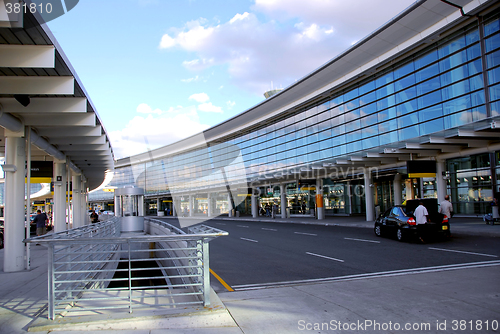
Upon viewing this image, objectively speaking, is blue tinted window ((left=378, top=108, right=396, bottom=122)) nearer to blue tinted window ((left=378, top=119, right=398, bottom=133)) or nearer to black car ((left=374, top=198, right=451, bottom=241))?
blue tinted window ((left=378, top=119, right=398, bottom=133))

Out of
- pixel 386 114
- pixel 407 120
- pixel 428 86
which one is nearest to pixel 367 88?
pixel 386 114

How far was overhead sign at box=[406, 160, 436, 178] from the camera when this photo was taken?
21031 mm

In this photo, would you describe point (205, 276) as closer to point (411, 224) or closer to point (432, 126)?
point (411, 224)

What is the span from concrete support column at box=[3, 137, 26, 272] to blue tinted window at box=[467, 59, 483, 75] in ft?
78.7

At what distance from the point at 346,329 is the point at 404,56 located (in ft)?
84.4

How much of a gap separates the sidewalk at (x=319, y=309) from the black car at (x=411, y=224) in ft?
19.6

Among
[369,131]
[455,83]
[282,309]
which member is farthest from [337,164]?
[282,309]

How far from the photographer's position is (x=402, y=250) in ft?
40.3

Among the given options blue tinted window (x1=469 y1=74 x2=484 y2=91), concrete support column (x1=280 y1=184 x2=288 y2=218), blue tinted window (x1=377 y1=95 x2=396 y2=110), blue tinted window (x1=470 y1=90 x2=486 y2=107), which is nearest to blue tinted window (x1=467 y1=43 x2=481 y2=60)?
blue tinted window (x1=469 y1=74 x2=484 y2=91)

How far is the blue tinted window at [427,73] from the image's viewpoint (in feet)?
80.0

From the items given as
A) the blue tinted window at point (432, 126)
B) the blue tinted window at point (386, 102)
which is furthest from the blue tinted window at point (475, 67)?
the blue tinted window at point (386, 102)

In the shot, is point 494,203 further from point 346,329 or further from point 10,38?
point 10,38

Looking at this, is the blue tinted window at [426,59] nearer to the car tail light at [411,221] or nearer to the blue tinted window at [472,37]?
the blue tinted window at [472,37]

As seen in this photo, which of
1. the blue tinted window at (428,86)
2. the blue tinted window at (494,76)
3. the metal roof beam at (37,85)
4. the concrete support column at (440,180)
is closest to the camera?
the metal roof beam at (37,85)
